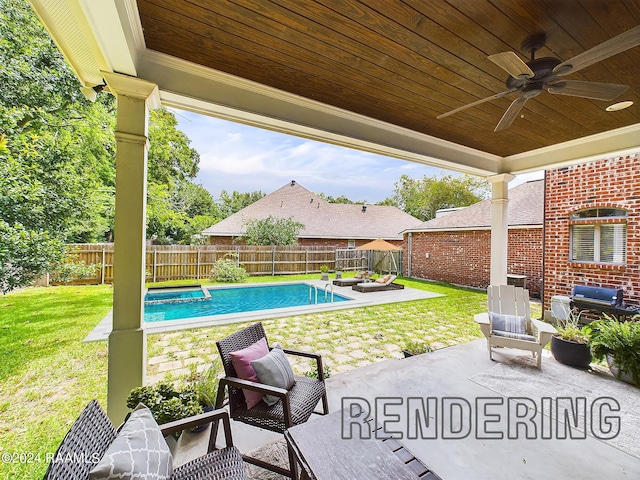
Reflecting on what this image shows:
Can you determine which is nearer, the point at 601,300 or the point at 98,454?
the point at 98,454

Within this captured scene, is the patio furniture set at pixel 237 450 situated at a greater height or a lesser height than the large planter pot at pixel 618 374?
greater

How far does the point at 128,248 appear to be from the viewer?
7.17ft

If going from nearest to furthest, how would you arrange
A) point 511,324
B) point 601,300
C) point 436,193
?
point 511,324
point 601,300
point 436,193

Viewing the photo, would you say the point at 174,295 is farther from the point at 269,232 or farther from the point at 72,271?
the point at 269,232

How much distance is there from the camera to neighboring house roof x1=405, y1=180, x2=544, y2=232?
9.09 metres

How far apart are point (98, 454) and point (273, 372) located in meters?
1.10

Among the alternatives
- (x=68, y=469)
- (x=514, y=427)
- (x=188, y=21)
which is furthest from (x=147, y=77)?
(x=514, y=427)

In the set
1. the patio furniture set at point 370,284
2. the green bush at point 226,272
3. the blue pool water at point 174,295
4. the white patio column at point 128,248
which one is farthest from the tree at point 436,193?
the white patio column at point 128,248

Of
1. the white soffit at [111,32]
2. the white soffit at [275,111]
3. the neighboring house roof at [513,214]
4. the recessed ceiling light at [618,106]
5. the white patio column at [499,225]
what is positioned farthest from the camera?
the neighboring house roof at [513,214]

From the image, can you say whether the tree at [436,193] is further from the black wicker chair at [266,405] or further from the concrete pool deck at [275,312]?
the black wicker chair at [266,405]

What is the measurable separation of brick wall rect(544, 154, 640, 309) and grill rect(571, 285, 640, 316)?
0.19m

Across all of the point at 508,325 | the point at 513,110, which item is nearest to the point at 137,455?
the point at 513,110

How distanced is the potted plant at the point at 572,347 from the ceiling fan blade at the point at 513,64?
3466 millimetres

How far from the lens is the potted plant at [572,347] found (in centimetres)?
354
